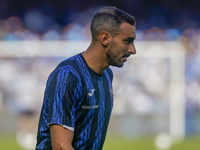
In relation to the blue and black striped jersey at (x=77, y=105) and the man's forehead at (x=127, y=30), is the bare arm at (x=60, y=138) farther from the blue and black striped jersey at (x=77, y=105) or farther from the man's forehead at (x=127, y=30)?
the man's forehead at (x=127, y=30)

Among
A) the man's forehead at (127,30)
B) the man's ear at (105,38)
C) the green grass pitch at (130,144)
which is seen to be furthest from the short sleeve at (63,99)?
the green grass pitch at (130,144)

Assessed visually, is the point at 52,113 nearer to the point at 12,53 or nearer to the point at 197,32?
the point at 12,53

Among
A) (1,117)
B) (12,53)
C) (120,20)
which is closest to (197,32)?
(12,53)

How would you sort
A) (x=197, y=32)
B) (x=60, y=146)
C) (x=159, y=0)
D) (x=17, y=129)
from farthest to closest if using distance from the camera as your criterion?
(x=159, y=0) < (x=197, y=32) < (x=17, y=129) < (x=60, y=146)

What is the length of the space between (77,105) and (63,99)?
135 millimetres

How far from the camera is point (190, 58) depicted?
912 cm

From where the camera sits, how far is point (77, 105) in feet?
7.50

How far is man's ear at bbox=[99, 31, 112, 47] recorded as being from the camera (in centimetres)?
249

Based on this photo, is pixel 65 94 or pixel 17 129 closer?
pixel 65 94

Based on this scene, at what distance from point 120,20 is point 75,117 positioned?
31.0 inches

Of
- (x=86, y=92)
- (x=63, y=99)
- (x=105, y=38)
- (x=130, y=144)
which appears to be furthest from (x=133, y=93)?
(x=63, y=99)

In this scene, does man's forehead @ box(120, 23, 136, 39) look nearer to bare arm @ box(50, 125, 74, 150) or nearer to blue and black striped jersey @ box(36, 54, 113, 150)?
blue and black striped jersey @ box(36, 54, 113, 150)

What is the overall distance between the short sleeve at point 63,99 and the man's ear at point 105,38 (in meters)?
0.43

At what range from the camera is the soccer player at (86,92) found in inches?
86.4
